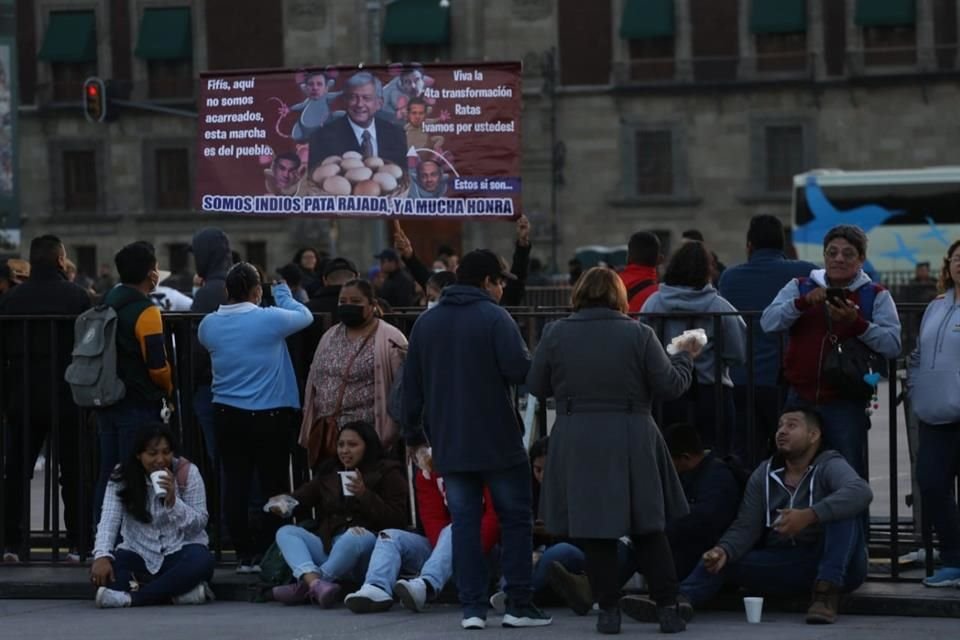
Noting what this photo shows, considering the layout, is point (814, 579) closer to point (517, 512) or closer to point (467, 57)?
point (517, 512)

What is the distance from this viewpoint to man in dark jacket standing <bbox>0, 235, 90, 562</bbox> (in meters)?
12.0

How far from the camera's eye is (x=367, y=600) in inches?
414

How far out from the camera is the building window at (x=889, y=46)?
2048 inches

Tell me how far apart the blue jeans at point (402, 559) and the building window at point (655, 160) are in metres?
43.2

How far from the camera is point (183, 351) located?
11766mm

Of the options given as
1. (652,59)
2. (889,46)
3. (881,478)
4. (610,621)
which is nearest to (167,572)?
(610,621)

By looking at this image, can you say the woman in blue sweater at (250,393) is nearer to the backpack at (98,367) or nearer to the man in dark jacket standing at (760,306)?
the backpack at (98,367)

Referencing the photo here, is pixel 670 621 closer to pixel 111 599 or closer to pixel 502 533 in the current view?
pixel 502 533

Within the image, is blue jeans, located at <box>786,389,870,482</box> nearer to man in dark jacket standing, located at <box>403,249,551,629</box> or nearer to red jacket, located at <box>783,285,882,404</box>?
red jacket, located at <box>783,285,882,404</box>

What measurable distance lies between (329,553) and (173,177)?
153 ft

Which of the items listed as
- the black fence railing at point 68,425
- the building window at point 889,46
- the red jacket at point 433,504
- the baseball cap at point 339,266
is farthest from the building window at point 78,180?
the red jacket at point 433,504

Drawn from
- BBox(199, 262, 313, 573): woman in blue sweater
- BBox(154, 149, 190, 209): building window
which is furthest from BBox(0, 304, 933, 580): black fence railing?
BBox(154, 149, 190, 209): building window

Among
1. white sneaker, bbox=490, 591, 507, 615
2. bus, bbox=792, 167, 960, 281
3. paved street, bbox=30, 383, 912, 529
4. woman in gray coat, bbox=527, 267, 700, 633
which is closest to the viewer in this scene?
woman in gray coat, bbox=527, 267, 700, 633

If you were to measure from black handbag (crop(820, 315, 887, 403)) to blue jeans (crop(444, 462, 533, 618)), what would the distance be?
1.50 metres
